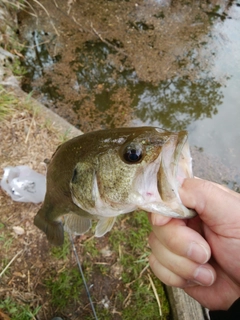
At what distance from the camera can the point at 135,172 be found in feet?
3.93

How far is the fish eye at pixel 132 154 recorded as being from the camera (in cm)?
117

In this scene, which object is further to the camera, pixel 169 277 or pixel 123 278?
pixel 123 278

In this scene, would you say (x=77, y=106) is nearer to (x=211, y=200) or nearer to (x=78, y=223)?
(x=78, y=223)

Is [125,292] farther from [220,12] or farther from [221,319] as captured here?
[220,12]

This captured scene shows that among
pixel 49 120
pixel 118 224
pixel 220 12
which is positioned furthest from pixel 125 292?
pixel 220 12

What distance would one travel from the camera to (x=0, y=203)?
259 cm

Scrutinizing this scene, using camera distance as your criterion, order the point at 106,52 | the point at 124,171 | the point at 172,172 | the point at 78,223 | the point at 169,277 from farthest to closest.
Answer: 1. the point at 106,52
2. the point at 78,223
3. the point at 169,277
4. the point at 124,171
5. the point at 172,172

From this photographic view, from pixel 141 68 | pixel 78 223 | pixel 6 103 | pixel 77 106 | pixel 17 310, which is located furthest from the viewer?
pixel 141 68

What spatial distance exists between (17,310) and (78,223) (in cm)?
94

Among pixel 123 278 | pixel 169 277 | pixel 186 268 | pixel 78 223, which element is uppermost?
pixel 186 268

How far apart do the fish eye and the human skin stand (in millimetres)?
230

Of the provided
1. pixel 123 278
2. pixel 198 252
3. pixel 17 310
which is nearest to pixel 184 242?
pixel 198 252

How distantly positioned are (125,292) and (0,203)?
1.31 meters

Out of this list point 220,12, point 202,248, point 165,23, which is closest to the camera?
point 202,248
